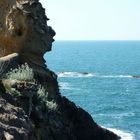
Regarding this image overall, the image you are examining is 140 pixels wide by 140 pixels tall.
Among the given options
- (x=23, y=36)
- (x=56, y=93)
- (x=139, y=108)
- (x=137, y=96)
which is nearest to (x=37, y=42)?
(x=23, y=36)

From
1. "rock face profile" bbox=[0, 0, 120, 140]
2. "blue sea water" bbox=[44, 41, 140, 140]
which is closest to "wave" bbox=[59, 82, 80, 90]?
"blue sea water" bbox=[44, 41, 140, 140]

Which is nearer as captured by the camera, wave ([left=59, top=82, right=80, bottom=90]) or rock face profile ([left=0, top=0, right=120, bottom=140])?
rock face profile ([left=0, top=0, right=120, bottom=140])

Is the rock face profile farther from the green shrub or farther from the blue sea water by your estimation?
the blue sea water

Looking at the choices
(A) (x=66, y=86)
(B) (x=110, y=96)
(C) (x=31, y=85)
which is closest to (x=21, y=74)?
(C) (x=31, y=85)

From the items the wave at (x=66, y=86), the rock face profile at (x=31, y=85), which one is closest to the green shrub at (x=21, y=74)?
the rock face profile at (x=31, y=85)

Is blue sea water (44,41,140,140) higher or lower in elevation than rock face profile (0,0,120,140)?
lower

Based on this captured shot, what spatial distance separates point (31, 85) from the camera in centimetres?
2716

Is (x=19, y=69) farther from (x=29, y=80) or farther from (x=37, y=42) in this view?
(x=37, y=42)

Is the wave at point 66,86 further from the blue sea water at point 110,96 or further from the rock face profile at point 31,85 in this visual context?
the rock face profile at point 31,85

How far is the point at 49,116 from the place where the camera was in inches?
1141

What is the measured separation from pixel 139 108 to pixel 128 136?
818 inches

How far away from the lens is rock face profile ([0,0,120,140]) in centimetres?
2538

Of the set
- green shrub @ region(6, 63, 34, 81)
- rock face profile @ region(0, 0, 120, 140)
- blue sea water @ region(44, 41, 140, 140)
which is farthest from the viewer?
blue sea water @ region(44, 41, 140, 140)

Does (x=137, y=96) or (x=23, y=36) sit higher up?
(x=23, y=36)
